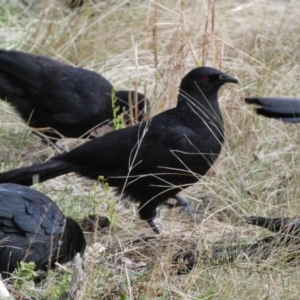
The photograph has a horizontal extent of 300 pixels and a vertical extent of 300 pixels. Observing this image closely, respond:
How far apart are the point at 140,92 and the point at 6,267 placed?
3.48m

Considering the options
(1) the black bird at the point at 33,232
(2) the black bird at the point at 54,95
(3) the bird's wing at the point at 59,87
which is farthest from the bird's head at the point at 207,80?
(1) the black bird at the point at 33,232

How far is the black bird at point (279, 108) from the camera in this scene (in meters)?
6.20

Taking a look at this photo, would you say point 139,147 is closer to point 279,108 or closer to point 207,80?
point 207,80

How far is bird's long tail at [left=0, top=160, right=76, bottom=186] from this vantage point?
6027 millimetres

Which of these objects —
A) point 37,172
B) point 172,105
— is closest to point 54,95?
point 172,105

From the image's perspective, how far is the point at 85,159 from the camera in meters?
6.19

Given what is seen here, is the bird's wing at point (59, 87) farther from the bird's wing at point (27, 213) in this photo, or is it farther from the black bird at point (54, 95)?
the bird's wing at point (27, 213)

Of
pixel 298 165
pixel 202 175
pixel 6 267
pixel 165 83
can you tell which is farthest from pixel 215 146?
A: pixel 6 267

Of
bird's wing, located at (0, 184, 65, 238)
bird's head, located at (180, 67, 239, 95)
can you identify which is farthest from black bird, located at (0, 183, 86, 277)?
bird's head, located at (180, 67, 239, 95)

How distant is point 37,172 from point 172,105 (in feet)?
4.77

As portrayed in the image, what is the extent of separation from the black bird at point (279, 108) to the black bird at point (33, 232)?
1757 mm

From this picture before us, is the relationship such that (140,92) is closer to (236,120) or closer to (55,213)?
(236,120)

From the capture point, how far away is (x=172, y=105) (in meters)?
7.13

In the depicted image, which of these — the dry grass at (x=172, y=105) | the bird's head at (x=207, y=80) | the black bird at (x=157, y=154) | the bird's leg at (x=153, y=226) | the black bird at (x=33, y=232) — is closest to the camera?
the dry grass at (x=172, y=105)
